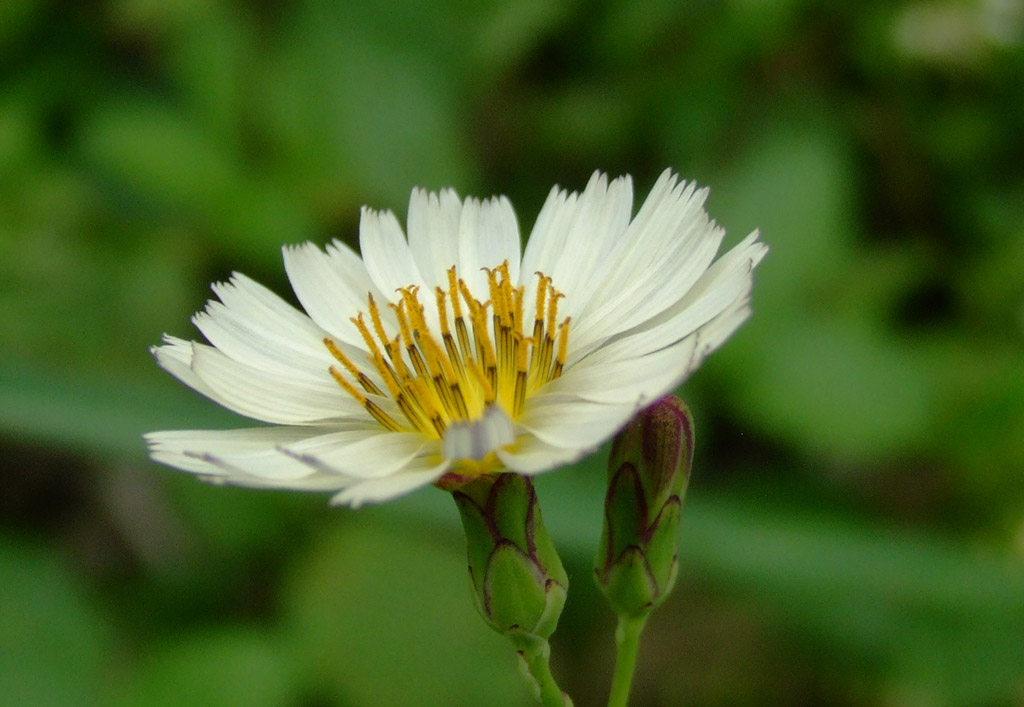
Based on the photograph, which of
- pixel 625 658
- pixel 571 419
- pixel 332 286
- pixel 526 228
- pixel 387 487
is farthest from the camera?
pixel 526 228

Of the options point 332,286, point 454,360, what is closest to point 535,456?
point 454,360

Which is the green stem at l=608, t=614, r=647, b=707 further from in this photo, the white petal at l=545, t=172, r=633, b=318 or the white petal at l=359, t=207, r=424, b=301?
the white petal at l=359, t=207, r=424, b=301

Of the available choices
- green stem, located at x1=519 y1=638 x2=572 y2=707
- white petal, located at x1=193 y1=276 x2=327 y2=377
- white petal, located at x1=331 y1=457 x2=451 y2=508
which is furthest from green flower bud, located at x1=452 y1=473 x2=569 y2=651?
white petal, located at x1=193 y1=276 x2=327 y2=377

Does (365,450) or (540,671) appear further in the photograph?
(540,671)

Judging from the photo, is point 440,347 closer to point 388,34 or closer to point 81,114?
point 388,34

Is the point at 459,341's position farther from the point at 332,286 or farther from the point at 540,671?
the point at 540,671

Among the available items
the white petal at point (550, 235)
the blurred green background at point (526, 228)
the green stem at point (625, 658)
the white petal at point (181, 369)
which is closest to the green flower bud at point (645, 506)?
the green stem at point (625, 658)

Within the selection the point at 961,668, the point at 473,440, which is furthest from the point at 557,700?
the point at 961,668
